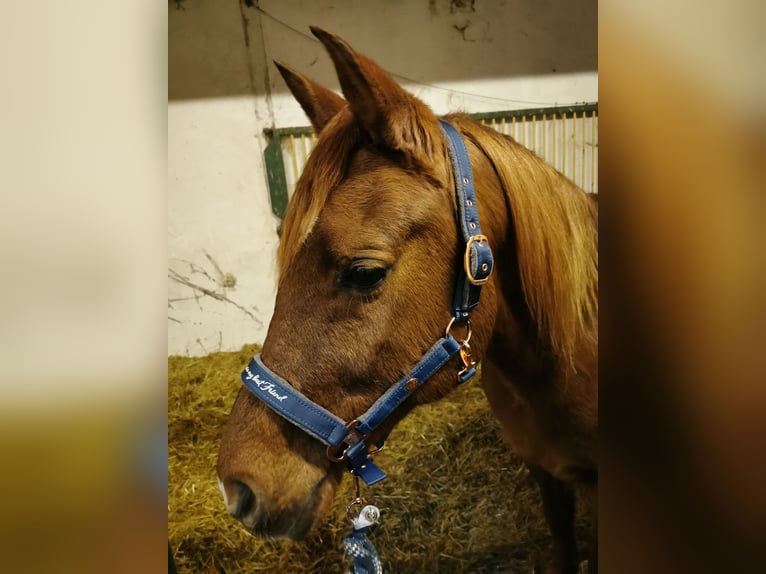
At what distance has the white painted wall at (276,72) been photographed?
2.37 ft

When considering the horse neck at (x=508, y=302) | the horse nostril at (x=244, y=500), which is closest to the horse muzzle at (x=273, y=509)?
→ the horse nostril at (x=244, y=500)

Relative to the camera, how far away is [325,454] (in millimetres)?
553

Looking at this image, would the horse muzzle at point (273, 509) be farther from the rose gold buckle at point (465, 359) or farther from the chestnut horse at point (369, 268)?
the rose gold buckle at point (465, 359)

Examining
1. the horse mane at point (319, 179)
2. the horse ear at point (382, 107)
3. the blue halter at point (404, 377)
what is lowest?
the blue halter at point (404, 377)

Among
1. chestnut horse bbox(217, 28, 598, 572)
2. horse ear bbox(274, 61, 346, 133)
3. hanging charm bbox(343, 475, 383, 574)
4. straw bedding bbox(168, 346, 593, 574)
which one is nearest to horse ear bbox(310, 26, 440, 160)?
chestnut horse bbox(217, 28, 598, 572)

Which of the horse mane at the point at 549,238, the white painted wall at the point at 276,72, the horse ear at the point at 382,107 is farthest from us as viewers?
the white painted wall at the point at 276,72

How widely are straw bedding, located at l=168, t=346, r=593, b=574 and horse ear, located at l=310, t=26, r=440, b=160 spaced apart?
0.58 m

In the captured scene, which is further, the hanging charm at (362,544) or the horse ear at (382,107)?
the hanging charm at (362,544)

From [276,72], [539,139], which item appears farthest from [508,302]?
[276,72]

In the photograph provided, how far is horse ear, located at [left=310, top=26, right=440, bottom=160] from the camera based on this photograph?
1.58ft

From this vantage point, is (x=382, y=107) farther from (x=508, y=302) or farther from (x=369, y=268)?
(x=508, y=302)

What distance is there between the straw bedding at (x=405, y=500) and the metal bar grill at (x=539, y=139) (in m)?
0.40

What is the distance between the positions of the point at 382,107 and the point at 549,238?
296mm

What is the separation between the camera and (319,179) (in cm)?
54
